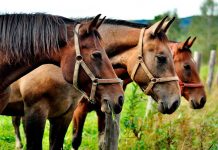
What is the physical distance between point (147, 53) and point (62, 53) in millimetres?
1330

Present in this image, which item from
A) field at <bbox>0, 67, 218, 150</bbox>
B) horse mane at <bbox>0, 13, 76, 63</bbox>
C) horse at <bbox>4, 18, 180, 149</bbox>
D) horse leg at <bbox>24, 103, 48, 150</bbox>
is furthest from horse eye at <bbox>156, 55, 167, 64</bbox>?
horse leg at <bbox>24, 103, 48, 150</bbox>

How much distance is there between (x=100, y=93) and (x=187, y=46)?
3000 mm

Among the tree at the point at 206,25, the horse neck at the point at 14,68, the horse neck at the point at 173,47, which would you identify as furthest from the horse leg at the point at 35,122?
the tree at the point at 206,25

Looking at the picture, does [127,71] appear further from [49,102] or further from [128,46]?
[49,102]

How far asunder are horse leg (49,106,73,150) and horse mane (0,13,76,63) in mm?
1703

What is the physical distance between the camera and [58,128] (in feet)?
19.4

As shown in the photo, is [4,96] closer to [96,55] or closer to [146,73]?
[96,55]

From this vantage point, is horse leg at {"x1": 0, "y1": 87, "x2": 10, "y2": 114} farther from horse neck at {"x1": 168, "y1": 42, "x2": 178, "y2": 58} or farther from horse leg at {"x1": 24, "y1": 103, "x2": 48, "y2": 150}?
horse neck at {"x1": 168, "y1": 42, "x2": 178, "y2": 58}

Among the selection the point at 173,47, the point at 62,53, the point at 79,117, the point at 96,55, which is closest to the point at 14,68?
the point at 62,53

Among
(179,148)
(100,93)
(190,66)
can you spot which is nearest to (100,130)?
(179,148)

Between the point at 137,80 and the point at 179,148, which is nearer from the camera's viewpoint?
the point at 137,80

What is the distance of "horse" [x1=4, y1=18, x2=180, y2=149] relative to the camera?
5.08m

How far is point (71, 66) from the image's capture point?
4.25 meters

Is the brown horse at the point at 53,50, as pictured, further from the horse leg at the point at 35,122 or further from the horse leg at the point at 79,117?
the horse leg at the point at 79,117
